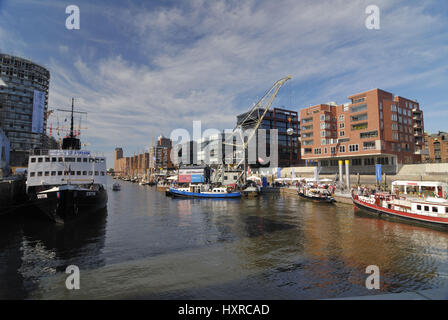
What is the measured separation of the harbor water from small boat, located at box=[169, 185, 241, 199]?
106ft

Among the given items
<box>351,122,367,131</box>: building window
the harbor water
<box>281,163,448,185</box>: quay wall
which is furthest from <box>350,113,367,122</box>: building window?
the harbor water

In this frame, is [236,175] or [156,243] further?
[236,175]

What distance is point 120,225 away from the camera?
111 feet

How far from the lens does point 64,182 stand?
38.2 metres

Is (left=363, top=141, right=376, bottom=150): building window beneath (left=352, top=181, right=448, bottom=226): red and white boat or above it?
above

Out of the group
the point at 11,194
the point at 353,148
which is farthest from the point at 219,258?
the point at 353,148

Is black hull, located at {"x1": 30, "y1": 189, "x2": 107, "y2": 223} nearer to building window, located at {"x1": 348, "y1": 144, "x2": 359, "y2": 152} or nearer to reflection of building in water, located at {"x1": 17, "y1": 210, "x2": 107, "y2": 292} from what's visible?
reflection of building in water, located at {"x1": 17, "y1": 210, "x2": 107, "y2": 292}

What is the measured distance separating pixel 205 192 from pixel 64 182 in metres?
37.7

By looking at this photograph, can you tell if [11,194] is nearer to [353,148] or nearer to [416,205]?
[416,205]

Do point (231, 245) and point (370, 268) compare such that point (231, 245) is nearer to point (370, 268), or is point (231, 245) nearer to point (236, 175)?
point (370, 268)

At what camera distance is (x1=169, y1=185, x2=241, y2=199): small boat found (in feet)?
220
